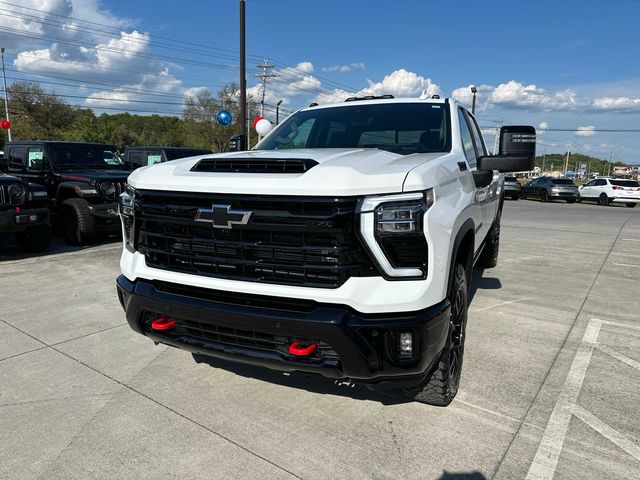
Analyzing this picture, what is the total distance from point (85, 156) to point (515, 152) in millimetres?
8921

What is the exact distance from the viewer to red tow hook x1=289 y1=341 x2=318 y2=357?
89.2 inches

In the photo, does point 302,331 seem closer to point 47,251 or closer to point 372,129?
point 372,129

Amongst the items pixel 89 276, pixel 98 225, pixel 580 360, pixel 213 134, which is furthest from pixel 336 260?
pixel 213 134

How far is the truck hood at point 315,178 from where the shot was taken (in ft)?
7.17

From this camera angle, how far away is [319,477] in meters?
2.29

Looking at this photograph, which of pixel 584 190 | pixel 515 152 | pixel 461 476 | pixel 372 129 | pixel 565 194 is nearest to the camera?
pixel 461 476

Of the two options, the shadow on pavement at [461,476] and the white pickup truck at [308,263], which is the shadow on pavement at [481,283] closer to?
the white pickup truck at [308,263]

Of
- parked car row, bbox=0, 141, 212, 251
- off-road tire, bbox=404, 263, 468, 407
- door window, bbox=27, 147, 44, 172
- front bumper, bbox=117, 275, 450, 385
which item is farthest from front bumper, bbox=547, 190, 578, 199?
front bumper, bbox=117, 275, 450, 385

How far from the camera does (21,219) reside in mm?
7012

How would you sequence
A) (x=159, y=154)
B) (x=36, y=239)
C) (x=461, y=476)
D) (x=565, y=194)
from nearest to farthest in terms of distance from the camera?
1. (x=461, y=476)
2. (x=36, y=239)
3. (x=159, y=154)
4. (x=565, y=194)

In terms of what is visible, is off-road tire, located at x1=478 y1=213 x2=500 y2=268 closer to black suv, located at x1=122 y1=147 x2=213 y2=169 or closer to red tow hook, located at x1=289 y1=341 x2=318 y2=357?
red tow hook, located at x1=289 y1=341 x2=318 y2=357

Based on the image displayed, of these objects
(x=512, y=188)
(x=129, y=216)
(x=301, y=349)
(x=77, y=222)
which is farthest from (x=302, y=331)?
(x=512, y=188)

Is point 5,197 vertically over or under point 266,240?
under

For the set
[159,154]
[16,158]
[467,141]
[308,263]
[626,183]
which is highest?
[467,141]
